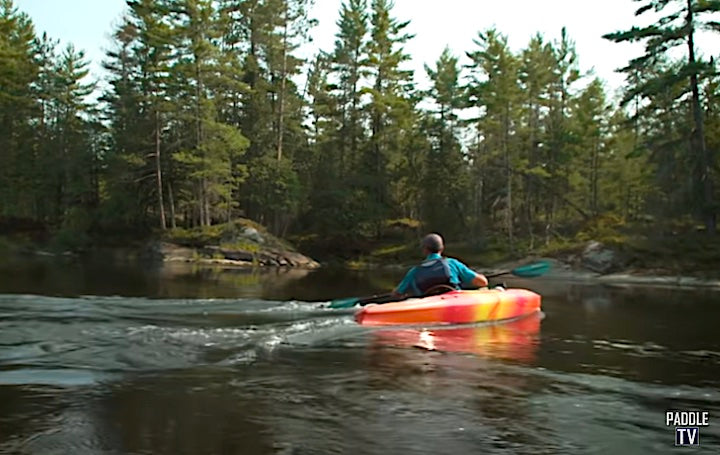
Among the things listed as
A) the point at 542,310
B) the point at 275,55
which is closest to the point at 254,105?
the point at 275,55

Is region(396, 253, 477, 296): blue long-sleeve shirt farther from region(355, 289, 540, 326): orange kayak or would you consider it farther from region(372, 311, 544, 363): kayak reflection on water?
region(372, 311, 544, 363): kayak reflection on water

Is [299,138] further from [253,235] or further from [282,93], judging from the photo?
[253,235]

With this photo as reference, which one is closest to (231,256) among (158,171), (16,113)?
(158,171)

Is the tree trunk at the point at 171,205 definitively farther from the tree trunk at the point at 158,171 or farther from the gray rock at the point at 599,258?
the gray rock at the point at 599,258

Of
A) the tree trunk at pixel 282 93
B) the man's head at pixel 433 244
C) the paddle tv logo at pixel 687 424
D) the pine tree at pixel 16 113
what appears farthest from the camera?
the pine tree at pixel 16 113

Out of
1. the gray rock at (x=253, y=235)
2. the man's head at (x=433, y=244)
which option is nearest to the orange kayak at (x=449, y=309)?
the man's head at (x=433, y=244)

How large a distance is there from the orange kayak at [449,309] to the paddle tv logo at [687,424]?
4.77m

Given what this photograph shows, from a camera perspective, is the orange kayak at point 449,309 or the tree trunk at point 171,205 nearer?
the orange kayak at point 449,309

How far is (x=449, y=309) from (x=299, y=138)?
3364cm

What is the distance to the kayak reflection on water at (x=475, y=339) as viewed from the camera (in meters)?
8.63

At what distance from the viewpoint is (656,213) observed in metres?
26.9

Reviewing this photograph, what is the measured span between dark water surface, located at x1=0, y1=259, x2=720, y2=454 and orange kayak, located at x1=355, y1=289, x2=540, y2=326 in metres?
0.23

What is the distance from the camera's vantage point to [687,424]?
551cm

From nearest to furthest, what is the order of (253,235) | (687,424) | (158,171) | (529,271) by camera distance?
(687,424) < (529,271) < (253,235) < (158,171)
